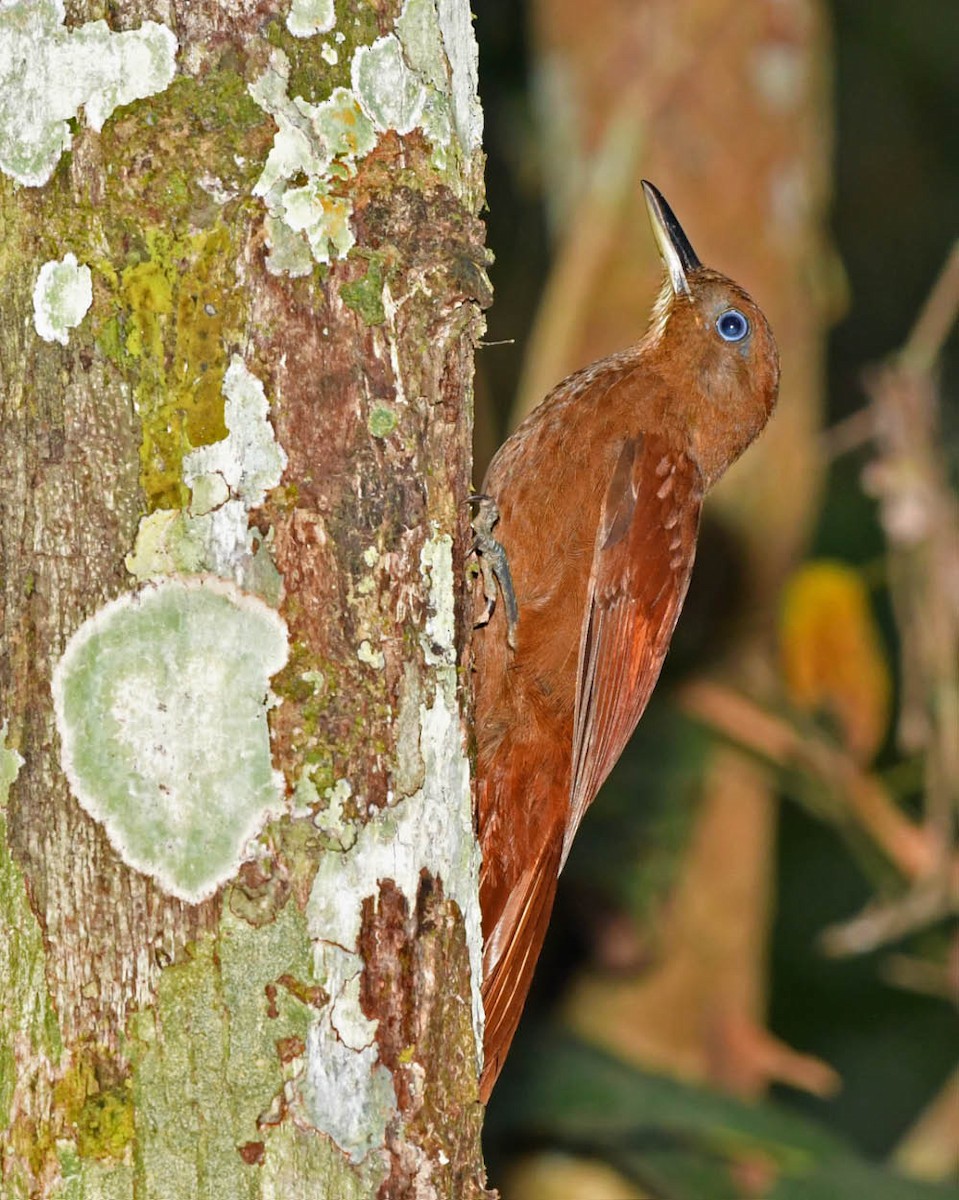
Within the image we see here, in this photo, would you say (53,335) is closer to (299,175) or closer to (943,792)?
(299,175)

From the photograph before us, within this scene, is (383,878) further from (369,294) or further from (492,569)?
(492,569)

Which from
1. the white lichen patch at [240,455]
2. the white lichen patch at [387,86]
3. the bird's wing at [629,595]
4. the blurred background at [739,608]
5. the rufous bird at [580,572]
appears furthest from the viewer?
the blurred background at [739,608]

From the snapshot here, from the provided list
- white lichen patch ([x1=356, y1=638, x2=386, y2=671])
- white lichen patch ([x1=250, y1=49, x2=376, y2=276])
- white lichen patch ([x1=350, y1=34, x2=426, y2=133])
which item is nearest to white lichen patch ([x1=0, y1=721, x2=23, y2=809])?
white lichen patch ([x1=356, y1=638, x2=386, y2=671])

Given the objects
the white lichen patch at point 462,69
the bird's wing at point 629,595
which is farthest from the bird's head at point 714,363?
the white lichen patch at point 462,69

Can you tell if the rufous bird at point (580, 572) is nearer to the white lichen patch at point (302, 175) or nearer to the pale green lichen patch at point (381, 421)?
the pale green lichen patch at point (381, 421)

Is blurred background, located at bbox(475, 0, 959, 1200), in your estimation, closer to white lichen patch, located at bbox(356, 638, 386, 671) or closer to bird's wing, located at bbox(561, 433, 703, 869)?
bird's wing, located at bbox(561, 433, 703, 869)

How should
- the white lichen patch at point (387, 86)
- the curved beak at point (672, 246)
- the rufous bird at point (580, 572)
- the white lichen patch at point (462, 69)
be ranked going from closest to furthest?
the white lichen patch at point (387, 86) → the white lichen patch at point (462, 69) → the rufous bird at point (580, 572) → the curved beak at point (672, 246)

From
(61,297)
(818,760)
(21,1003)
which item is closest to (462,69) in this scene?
(61,297)

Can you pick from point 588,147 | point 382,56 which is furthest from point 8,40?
point 588,147
